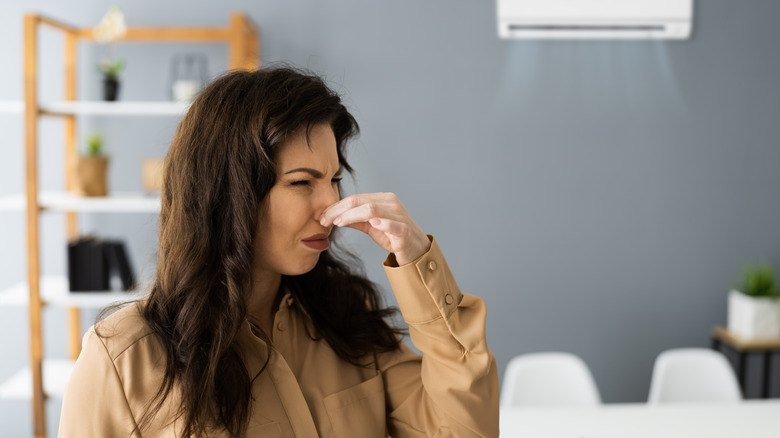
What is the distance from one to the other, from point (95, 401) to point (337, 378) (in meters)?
0.42

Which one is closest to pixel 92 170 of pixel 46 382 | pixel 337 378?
pixel 46 382

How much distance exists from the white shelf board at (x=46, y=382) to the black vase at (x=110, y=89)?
3.82 feet

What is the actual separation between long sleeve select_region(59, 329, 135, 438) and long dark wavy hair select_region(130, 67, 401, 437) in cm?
4

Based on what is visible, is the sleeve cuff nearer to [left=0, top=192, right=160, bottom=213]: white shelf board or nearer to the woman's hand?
the woman's hand

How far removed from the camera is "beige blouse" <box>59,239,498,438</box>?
1.02 metres

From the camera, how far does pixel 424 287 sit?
3.73 ft

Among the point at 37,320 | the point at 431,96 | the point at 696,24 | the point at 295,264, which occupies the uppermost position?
the point at 696,24

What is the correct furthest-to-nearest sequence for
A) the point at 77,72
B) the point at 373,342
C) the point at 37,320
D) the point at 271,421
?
the point at 77,72 < the point at 37,320 < the point at 373,342 < the point at 271,421

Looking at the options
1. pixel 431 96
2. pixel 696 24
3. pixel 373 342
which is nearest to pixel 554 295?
pixel 431 96

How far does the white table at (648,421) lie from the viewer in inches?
81.0

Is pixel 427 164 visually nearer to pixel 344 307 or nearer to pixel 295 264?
pixel 344 307

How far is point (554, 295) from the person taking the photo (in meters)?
3.29

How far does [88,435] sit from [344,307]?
0.52m

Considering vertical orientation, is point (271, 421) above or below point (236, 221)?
below
